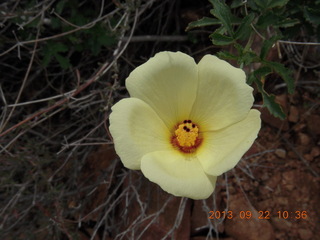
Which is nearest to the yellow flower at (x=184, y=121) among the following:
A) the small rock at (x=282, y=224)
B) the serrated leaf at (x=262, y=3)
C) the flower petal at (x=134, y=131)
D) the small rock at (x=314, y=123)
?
the flower petal at (x=134, y=131)

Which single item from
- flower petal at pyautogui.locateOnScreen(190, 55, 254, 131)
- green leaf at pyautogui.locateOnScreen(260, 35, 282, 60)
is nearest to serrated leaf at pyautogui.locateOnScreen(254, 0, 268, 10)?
green leaf at pyautogui.locateOnScreen(260, 35, 282, 60)

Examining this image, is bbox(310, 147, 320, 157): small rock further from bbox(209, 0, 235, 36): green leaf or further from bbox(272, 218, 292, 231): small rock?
bbox(209, 0, 235, 36): green leaf

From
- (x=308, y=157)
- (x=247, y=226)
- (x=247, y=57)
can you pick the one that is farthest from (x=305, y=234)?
(x=247, y=57)

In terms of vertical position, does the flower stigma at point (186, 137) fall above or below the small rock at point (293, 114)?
above

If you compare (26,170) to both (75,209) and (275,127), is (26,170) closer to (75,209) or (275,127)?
(75,209)

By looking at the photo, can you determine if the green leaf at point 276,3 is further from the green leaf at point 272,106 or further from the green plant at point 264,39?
the green leaf at point 272,106
